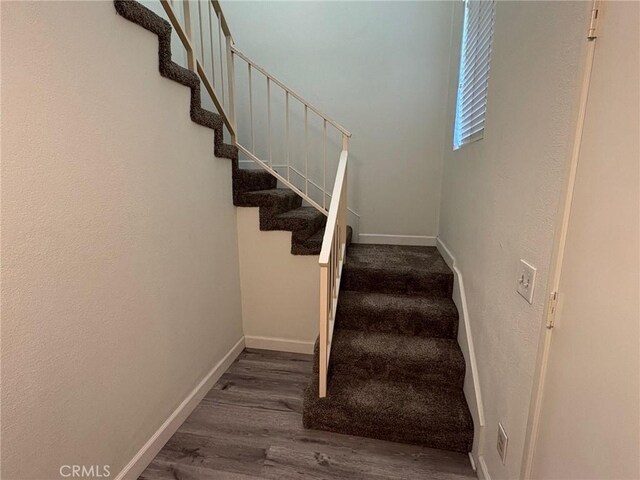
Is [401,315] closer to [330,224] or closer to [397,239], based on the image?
[330,224]

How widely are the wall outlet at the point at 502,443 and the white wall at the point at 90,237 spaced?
1.55 metres

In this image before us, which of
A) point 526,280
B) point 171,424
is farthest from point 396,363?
point 171,424

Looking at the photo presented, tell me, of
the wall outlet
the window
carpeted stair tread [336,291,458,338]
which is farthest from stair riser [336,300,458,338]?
the window

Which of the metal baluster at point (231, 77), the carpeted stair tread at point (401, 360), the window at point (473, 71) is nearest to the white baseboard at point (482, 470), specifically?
the carpeted stair tread at point (401, 360)

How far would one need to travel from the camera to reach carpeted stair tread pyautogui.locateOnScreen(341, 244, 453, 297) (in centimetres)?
227

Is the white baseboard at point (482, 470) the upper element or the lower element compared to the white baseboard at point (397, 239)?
lower

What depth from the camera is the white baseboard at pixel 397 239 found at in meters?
3.08

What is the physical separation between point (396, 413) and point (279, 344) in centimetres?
117

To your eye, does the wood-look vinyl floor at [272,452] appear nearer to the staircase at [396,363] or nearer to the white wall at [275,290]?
the staircase at [396,363]

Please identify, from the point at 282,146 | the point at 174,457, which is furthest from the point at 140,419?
the point at 282,146

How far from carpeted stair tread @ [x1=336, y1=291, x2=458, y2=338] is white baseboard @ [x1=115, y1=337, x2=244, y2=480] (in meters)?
0.89

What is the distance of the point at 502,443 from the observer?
50.1 inches

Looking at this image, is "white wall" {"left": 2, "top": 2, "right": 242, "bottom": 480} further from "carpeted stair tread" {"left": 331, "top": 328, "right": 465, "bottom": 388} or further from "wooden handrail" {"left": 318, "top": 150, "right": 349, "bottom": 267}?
"carpeted stair tread" {"left": 331, "top": 328, "right": 465, "bottom": 388}

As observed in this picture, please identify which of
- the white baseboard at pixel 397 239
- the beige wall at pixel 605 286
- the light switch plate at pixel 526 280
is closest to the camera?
the beige wall at pixel 605 286
